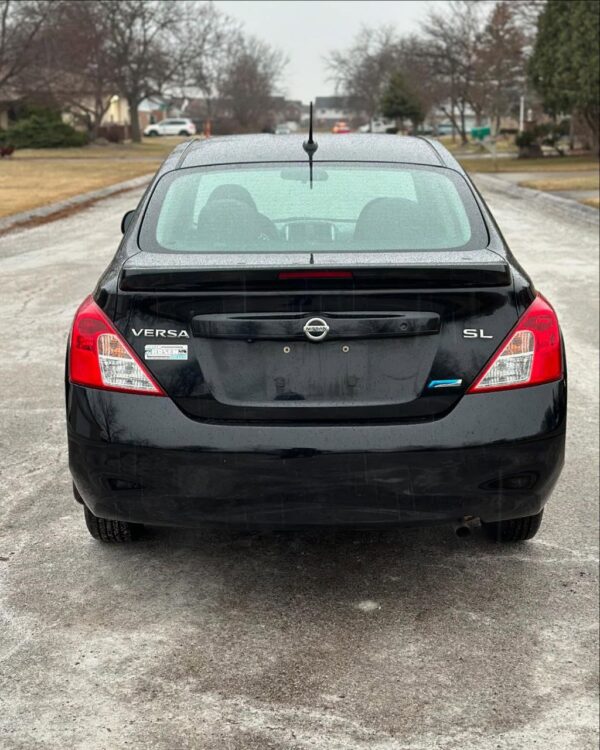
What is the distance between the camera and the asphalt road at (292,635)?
3080 millimetres

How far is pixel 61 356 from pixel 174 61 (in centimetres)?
6563

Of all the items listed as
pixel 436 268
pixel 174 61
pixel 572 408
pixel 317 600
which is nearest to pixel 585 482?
pixel 572 408

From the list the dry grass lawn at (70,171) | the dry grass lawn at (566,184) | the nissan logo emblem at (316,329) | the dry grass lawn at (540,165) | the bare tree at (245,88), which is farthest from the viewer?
the bare tree at (245,88)

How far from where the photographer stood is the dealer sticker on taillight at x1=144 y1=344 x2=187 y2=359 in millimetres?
3438

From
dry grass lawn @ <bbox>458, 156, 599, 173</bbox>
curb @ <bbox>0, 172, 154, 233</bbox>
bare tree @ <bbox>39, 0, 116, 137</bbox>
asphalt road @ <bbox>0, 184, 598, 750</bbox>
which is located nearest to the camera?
asphalt road @ <bbox>0, 184, 598, 750</bbox>

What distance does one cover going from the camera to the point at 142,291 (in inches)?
137

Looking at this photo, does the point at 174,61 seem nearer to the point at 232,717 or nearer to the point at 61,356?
the point at 61,356

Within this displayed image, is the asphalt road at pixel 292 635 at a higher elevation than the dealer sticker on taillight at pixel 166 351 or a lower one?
lower

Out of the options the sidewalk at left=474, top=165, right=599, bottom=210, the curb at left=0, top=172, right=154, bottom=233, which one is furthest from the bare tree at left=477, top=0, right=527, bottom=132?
the curb at left=0, top=172, right=154, bottom=233

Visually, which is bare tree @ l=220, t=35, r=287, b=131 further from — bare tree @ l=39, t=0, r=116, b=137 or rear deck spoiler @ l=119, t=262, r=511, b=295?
rear deck spoiler @ l=119, t=262, r=511, b=295

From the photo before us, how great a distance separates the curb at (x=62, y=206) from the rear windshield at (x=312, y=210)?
13.1 meters

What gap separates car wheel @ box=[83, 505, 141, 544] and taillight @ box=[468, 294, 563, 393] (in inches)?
61.5

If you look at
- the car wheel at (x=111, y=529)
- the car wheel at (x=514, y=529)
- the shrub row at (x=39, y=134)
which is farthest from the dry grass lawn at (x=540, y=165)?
the car wheel at (x=111, y=529)

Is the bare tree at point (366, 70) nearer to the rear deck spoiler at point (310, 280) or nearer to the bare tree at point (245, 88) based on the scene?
the bare tree at point (245, 88)
